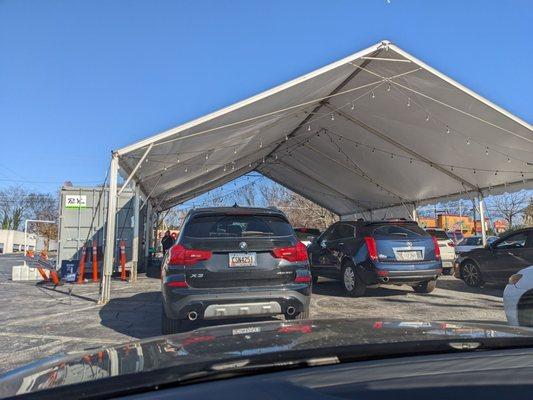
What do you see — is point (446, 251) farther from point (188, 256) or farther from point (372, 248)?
point (188, 256)

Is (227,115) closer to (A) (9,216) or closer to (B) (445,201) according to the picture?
(B) (445,201)

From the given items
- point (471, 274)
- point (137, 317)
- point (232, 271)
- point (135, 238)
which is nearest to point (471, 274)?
point (471, 274)

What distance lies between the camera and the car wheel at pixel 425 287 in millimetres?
10884

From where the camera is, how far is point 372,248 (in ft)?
32.2

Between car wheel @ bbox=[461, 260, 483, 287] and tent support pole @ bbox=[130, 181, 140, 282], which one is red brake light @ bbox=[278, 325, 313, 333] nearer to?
car wheel @ bbox=[461, 260, 483, 287]

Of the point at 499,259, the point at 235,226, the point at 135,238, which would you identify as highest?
the point at 135,238

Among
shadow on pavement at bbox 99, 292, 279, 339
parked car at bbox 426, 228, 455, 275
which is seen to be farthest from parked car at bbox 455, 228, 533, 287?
shadow on pavement at bbox 99, 292, 279, 339

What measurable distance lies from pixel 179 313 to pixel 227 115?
6150mm

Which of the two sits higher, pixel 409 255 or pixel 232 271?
pixel 409 255

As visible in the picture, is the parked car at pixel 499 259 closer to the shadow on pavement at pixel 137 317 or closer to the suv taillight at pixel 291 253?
the shadow on pavement at pixel 137 317

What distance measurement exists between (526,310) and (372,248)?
4.20 m

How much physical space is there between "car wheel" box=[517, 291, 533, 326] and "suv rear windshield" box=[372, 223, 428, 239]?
4.19 m

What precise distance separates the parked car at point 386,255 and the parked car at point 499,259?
187 centimetres

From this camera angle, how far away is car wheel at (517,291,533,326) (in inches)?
225
